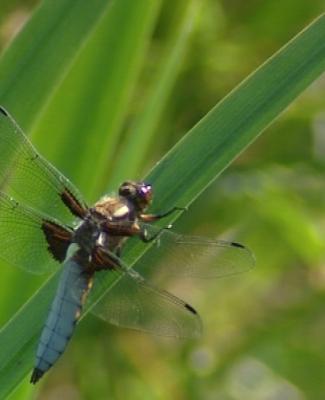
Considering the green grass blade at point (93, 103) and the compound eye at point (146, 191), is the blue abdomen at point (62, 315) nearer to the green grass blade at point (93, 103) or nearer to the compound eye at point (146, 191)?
the compound eye at point (146, 191)

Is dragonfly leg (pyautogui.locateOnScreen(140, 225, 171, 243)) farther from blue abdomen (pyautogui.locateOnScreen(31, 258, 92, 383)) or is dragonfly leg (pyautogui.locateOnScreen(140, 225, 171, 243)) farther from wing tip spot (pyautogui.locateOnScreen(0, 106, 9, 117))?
wing tip spot (pyautogui.locateOnScreen(0, 106, 9, 117))

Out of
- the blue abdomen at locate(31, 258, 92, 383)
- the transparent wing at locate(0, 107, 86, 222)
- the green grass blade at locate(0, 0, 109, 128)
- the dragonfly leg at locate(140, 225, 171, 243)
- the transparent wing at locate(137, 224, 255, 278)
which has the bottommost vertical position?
the blue abdomen at locate(31, 258, 92, 383)

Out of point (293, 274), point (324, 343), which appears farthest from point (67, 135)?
point (293, 274)

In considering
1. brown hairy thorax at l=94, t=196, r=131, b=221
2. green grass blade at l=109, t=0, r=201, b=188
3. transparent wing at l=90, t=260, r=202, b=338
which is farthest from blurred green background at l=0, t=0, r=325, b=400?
transparent wing at l=90, t=260, r=202, b=338

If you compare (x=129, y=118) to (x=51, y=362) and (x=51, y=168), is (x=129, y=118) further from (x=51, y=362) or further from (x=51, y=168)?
(x=51, y=362)

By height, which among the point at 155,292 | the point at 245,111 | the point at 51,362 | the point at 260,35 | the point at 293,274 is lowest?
the point at 51,362

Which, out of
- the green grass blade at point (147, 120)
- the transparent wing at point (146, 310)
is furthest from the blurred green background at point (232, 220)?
the transparent wing at point (146, 310)
